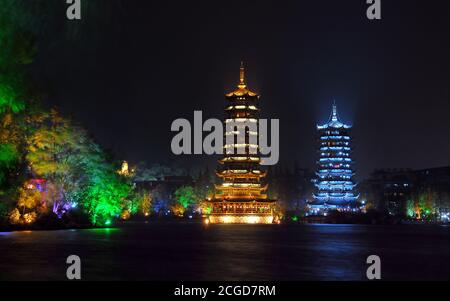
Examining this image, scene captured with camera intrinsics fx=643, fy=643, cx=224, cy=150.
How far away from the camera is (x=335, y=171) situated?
155375 millimetres

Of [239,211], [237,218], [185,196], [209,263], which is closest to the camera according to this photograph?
[209,263]

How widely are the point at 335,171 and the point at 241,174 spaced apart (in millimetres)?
35435

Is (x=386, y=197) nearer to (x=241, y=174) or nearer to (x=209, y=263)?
(x=241, y=174)

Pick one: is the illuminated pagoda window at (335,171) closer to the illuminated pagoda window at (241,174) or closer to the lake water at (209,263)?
the illuminated pagoda window at (241,174)

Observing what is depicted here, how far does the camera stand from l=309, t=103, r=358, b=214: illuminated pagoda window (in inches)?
6127

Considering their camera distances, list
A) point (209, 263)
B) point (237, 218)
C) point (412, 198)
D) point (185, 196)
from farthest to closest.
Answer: point (185, 196), point (412, 198), point (237, 218), point (209, 263)

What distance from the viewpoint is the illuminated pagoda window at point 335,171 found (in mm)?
155625

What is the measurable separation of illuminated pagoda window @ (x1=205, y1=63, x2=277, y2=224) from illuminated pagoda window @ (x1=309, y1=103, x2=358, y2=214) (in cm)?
2542

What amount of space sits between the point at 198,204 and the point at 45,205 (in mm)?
104520

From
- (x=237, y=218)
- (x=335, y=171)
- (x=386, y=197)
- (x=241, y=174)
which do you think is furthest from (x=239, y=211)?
(x=386, y=197)

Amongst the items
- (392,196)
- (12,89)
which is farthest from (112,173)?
(392,196)

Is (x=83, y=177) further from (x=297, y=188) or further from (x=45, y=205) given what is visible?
(x=297, y=188)

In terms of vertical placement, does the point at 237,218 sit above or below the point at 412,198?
below

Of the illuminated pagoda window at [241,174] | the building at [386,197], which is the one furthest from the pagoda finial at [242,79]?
the building at [386,197]
